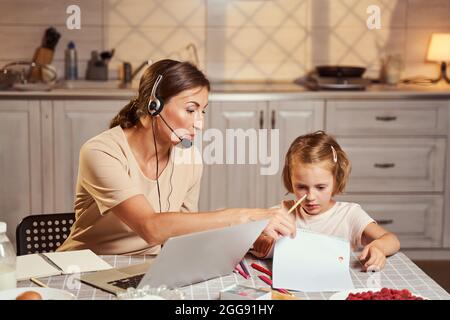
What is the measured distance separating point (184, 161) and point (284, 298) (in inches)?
27.3

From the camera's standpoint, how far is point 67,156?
311 centimetres

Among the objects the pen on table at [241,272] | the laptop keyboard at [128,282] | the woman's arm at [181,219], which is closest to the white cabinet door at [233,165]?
the woman's arm at [181,219]

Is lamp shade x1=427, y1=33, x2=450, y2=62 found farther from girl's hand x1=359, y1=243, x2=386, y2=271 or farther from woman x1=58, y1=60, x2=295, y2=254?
girl's hand x1=359, y1=243, x2=386, y2=271

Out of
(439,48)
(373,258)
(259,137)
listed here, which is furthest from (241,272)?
(439,48)

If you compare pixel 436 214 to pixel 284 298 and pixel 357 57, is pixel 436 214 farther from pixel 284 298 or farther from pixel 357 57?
pixel 284 298

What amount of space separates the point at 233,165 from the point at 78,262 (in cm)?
176

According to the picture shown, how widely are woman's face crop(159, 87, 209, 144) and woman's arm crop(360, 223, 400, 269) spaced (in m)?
0.48

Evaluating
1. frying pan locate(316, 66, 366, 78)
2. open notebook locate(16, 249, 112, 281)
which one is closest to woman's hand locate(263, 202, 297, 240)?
open notebook locate(16, 249, 112, 281)

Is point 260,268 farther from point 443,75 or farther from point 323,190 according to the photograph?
point 443,75

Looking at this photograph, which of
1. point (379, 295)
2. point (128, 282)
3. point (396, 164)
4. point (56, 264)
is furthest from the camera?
point (396, 164)

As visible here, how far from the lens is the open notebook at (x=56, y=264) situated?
4.53ft

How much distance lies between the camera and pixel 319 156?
178 centimetres

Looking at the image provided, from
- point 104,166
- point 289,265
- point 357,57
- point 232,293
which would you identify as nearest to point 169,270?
point 232,293
